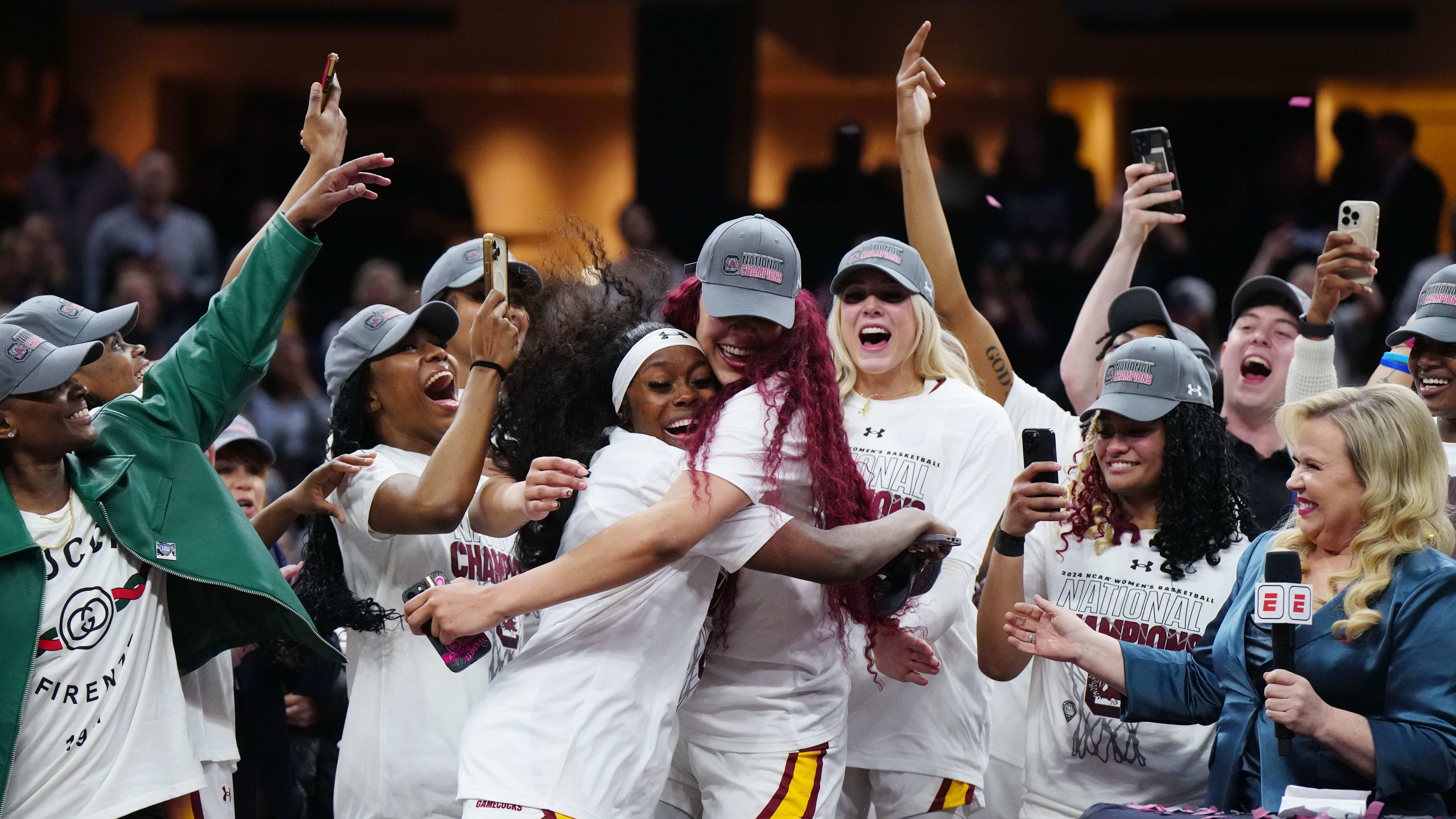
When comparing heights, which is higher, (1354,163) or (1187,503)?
(1354,163)

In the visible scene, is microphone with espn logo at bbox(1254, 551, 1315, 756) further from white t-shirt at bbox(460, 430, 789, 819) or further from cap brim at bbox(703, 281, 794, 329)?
cap brim at bbox(703, 281, 794, 329)

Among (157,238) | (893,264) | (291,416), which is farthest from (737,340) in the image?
(157,238)

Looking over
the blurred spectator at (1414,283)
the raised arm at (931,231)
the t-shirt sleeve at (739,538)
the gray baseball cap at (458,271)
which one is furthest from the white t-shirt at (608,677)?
the blurred spectator at (1414,283)

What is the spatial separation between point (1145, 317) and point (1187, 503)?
0.86 meters

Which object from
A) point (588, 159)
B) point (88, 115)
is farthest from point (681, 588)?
point (588, 159)

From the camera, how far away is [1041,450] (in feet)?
10.8

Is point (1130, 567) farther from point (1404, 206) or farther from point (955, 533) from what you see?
point (1404, 206)

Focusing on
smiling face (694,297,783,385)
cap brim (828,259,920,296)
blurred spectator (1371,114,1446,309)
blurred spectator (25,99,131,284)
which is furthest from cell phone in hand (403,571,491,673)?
blurred spectator (25,99,131,284)

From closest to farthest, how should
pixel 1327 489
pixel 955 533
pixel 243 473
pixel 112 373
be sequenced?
pixel 1327 489, pixel 955 533, pixel 112 373, pixel 243 473

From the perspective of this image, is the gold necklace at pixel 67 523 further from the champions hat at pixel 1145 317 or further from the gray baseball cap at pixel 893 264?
the champions hat at pixel 1145 317

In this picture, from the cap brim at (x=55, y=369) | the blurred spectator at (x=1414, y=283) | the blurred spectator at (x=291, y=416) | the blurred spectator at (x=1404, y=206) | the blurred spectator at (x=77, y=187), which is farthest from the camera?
the blurred spectator at (x=77, y=187)

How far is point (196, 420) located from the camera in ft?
11.4

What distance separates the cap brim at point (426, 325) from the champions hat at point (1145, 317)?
5.98ft

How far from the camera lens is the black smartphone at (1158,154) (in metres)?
4.53
